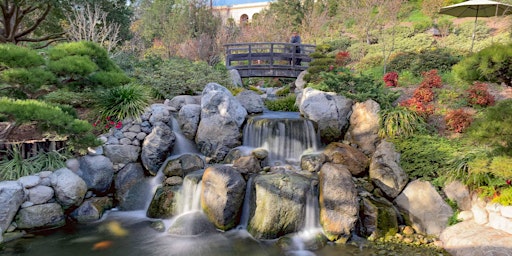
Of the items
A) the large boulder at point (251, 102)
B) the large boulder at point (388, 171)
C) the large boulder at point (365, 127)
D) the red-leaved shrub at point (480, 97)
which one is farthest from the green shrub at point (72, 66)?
the red-leaved shrub at point (480, 97)

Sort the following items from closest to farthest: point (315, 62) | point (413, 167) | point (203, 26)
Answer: point (413, 167) → point (315, 62) → point (203, 26)

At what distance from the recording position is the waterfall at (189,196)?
7.38 metres

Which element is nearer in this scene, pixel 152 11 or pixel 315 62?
pixel 315 62

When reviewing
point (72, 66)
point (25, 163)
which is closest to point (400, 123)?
point (72, 66)

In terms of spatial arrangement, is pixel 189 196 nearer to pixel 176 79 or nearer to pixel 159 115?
pixel 159 115

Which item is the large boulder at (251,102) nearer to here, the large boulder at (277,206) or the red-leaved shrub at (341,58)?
the large boulder at (277,206)

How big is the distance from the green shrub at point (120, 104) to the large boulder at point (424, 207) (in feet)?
23.6

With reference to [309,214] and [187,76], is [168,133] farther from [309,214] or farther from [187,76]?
[309,214]

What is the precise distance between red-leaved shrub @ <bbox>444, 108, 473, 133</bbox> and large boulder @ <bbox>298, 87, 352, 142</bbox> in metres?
2.49

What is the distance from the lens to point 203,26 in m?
20.9

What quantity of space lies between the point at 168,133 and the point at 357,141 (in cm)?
516

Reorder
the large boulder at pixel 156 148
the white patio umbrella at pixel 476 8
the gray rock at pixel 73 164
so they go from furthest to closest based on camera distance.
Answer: the white patio umbrella at pixel 476 8, the large boulder at pixel 156 148, the gray rock at pixel 73 164

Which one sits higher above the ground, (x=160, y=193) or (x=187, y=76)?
(x=187, y=76)

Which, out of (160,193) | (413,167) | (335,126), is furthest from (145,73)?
(413,167)
